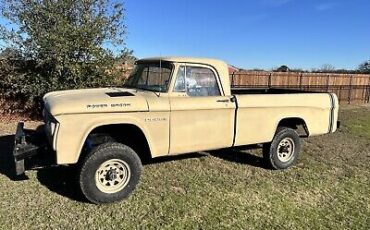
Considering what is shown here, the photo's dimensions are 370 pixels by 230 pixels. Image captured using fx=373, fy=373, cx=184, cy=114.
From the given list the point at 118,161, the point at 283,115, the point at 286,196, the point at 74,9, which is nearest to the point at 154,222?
the point at 118,161

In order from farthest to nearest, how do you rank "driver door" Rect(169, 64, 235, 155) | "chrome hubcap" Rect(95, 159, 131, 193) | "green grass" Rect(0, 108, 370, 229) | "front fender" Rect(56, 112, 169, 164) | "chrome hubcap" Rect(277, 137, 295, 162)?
1. "chrome hubcap" Rect(277, 137, 295, 162)
2. "driver door" Rect(169, 64, 235, 155)
3. "chrome hubcap" Rect(95, 159, 131, 193)
4. "front fender" Rect(56, 112, 169, 164)
5. "green grass" Rect(0, 108, 370, 229)

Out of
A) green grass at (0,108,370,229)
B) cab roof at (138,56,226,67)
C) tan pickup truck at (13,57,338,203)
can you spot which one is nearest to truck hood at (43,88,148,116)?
tan pickup truck at (13,57,338,203)

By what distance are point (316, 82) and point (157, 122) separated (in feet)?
58.6

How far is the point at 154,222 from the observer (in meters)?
4.30

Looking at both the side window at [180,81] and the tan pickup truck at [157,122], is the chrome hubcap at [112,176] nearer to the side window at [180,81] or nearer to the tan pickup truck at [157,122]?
the tan pickup truck at [157,122]

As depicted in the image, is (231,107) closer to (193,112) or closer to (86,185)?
(193,112)

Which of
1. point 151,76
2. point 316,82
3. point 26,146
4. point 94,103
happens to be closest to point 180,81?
point 151,76

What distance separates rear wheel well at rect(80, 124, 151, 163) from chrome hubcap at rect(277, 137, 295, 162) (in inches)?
100

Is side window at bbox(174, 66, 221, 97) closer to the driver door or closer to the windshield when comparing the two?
the driver door

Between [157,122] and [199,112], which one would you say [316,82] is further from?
[157,122]

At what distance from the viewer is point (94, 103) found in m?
4.70

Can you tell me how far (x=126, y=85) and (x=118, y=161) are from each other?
1753mm

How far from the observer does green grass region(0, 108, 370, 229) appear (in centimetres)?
434

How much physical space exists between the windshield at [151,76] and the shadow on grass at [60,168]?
144 centimetres
